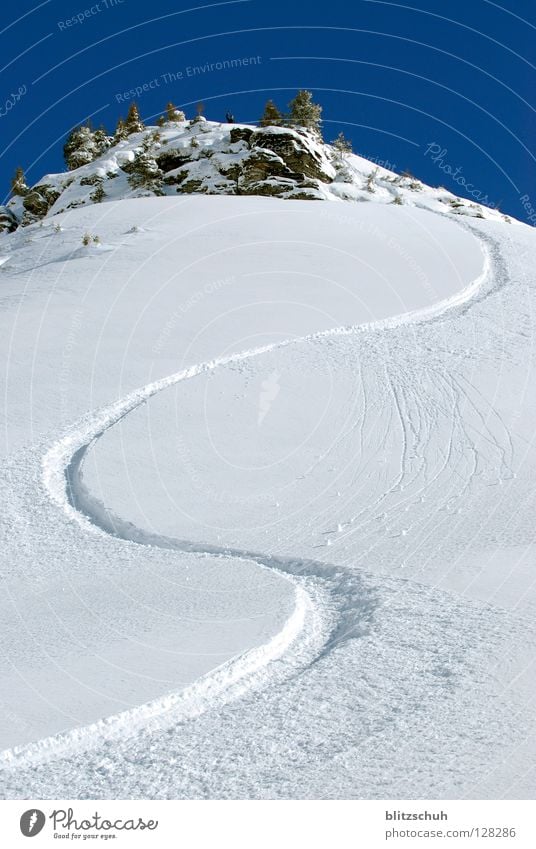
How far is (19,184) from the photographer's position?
175 feet

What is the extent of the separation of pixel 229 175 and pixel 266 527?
36.6 m

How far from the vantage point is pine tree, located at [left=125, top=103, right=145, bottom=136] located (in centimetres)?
5544

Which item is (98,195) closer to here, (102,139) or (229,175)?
(229,175)

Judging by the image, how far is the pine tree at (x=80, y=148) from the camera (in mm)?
54062

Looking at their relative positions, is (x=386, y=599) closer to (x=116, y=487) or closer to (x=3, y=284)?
(x=116, y=487)

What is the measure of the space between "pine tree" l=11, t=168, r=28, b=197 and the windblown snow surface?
30885 millimetres

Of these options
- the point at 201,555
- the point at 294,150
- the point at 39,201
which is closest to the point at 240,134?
the point at 294,150

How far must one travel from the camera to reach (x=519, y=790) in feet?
15.5

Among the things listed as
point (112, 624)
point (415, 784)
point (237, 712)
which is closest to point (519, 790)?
point (415, 784)

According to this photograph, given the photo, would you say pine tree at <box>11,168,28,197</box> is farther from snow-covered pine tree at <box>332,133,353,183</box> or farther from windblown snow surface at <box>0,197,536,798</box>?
windblown snow surface at <box>0,197,536,798</box>

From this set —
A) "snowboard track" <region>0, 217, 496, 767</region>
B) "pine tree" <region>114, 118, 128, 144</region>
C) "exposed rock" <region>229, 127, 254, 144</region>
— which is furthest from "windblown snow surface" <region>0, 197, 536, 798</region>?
"pine tree" <region>114, 118, 128, 144</region>

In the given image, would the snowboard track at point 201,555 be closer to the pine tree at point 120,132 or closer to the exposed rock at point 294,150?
the exposed rock at point 294,150

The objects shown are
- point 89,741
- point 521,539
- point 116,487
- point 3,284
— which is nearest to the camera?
point 89,741

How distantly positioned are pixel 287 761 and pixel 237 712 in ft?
2.72
